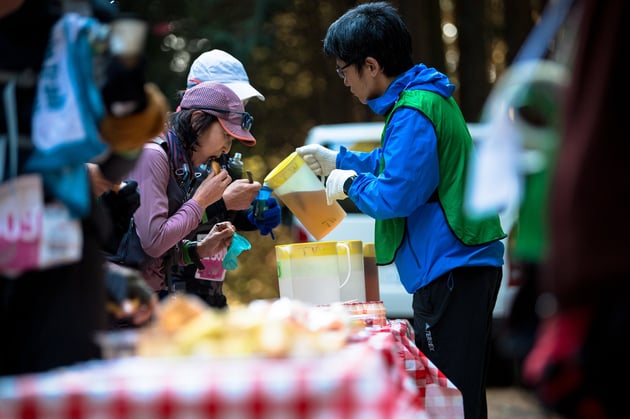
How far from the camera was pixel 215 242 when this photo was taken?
157 inches

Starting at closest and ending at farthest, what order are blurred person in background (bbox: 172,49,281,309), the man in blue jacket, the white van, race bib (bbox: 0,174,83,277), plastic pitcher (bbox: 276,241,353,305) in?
race bib (bbox: 0,174,83,277) → the man in blue jacket → plastic pitcher (bbox: 276,241,353,305) → blurred person in background (bbox: 172,49,281,309) → the white van

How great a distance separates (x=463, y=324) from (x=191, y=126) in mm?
1336

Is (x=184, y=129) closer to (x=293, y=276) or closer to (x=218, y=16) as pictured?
(x=293, y=276)

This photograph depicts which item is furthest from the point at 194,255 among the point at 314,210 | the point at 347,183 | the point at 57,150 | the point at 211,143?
the point at 57,150

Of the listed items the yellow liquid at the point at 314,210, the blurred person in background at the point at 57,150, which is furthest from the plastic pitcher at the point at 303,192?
the blurred person in background at the point at 57,150

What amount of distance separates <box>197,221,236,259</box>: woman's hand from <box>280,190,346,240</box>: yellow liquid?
1.05 feet

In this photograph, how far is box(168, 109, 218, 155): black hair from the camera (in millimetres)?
3977

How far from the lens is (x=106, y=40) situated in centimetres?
224

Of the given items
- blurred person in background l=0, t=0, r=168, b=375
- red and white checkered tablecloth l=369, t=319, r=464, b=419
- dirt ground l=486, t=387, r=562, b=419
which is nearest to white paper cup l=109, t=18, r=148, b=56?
blurred person in background l=0, t=0, r=168, b=375

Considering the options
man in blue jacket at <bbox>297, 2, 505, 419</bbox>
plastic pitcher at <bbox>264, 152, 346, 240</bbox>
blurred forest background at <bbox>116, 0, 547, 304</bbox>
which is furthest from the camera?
blurred forest background at <bbox>116, 0, 547, 304</bbox>

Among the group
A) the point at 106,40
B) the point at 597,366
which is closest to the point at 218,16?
the point at 106,40

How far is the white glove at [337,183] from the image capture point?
3.96m

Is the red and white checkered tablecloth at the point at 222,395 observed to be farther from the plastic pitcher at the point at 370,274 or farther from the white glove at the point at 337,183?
the plastic pitcher at the point at 370,274

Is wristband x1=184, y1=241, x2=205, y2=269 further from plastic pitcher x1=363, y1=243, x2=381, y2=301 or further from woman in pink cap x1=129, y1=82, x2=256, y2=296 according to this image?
plastic pitcher x1=363, y1=243, x2=381, y2=301
